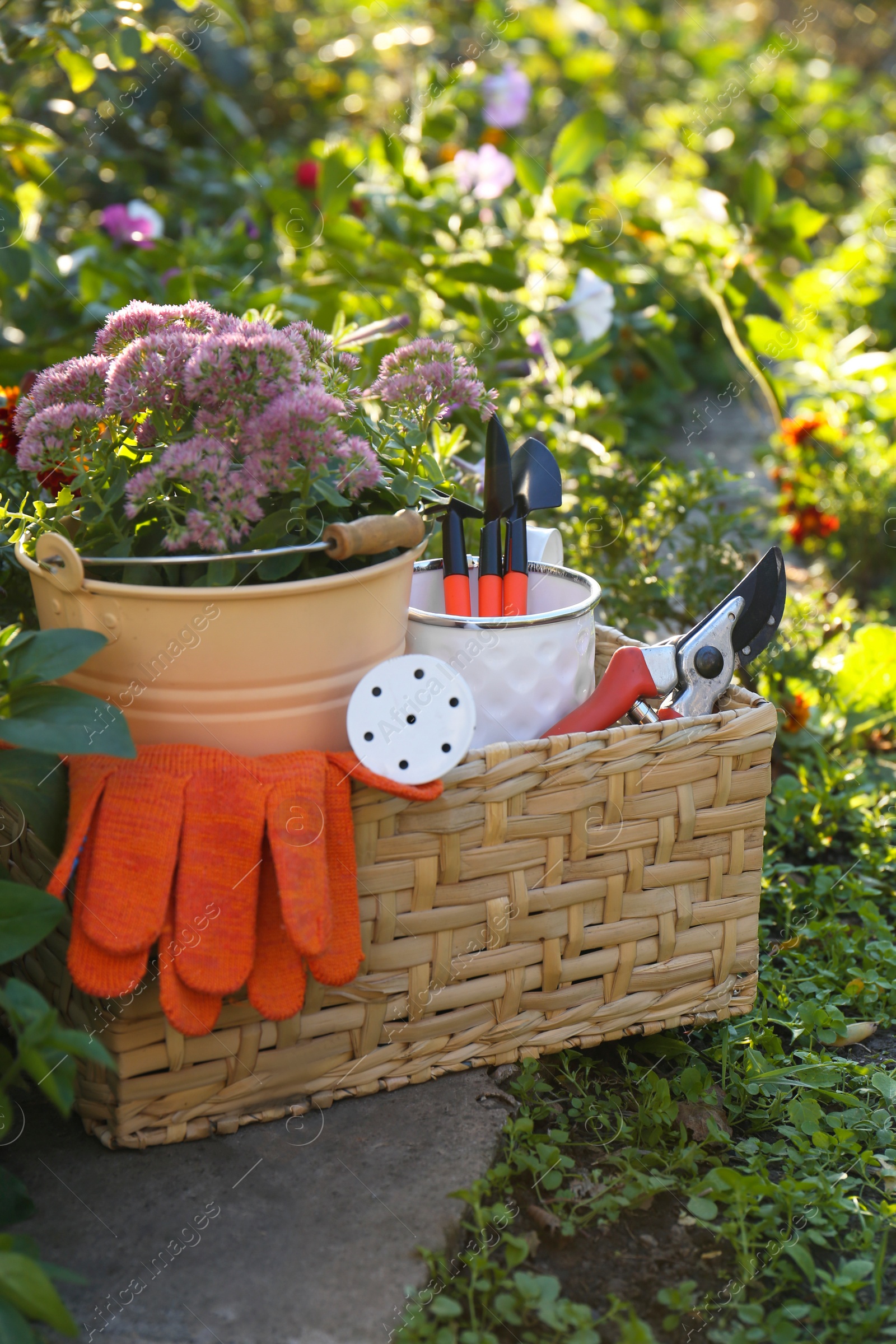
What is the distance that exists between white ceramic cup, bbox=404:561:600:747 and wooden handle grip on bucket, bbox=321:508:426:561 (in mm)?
121

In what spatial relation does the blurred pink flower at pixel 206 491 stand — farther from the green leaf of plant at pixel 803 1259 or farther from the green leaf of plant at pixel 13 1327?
the green leaf of plant at pixel 803 1259

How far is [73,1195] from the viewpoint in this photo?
87 cm

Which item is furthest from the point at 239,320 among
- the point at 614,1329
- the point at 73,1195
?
the point at 614,1329

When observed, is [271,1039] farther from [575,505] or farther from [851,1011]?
[575,505]

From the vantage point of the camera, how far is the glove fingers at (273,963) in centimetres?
85

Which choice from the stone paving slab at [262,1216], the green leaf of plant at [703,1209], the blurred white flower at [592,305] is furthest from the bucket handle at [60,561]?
the blurred white flower at [592,305]

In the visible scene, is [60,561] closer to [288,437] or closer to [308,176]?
[288,437]

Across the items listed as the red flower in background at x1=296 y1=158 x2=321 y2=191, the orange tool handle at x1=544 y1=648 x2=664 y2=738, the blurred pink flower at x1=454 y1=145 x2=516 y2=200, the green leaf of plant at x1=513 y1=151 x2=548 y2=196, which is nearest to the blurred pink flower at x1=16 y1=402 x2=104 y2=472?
the orange tool handle at x1=544 y1=648 x2=664 y2=738

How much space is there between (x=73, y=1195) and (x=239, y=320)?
2.32 ft

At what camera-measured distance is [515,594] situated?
1069mm

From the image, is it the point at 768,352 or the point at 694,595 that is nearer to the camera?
the point at 694,595

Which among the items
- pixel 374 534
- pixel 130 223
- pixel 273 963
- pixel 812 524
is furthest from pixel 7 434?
pixel 812 524

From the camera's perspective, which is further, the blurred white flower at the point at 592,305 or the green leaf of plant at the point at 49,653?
the blurred white flower at the point at 592,305

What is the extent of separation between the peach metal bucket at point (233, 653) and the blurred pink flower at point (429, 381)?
15 centimetres
